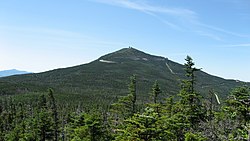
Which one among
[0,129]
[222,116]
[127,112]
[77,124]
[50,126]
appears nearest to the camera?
[222,116]

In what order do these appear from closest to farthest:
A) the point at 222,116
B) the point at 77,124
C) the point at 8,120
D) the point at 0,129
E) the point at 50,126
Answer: the point at 222,116 < the point at 77,124 < the point at 50,126 < the point at 0,129 < the point at 8,120

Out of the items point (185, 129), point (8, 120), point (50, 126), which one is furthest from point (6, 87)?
point (185, 129)

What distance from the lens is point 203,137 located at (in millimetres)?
19453

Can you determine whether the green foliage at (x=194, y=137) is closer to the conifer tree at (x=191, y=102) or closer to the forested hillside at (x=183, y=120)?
the forested hillside at (x=183, y=120)

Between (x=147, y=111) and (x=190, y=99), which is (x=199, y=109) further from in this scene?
(x=147, y=111)

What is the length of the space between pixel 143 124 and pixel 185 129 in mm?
10230

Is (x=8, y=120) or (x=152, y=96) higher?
(x=152, y=96)

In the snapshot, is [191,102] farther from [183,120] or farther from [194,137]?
[194,137]

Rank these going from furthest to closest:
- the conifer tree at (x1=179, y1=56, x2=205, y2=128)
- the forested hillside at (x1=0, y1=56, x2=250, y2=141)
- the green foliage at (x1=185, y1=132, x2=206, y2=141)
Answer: the conifer tree at (x1=179, y1=56, x2=205, y2=128) < the green foliage at (x1=185, y1=132, x2=206, y2=141) < the forested hillside at (x1=0, y1=56, x2=250, y2=141)

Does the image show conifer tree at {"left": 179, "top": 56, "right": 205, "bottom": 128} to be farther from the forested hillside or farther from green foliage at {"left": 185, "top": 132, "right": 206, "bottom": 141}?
green foliage at {"left": 185, "top": 132, "right": 206, "bottom": 141}

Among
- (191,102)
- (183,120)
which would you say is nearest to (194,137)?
(183,120)

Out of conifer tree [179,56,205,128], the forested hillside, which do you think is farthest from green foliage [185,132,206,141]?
conifer tree [179,56,205,128]

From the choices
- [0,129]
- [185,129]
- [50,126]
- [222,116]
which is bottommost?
[0,129]

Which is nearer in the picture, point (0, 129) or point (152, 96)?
point (152, 96)
